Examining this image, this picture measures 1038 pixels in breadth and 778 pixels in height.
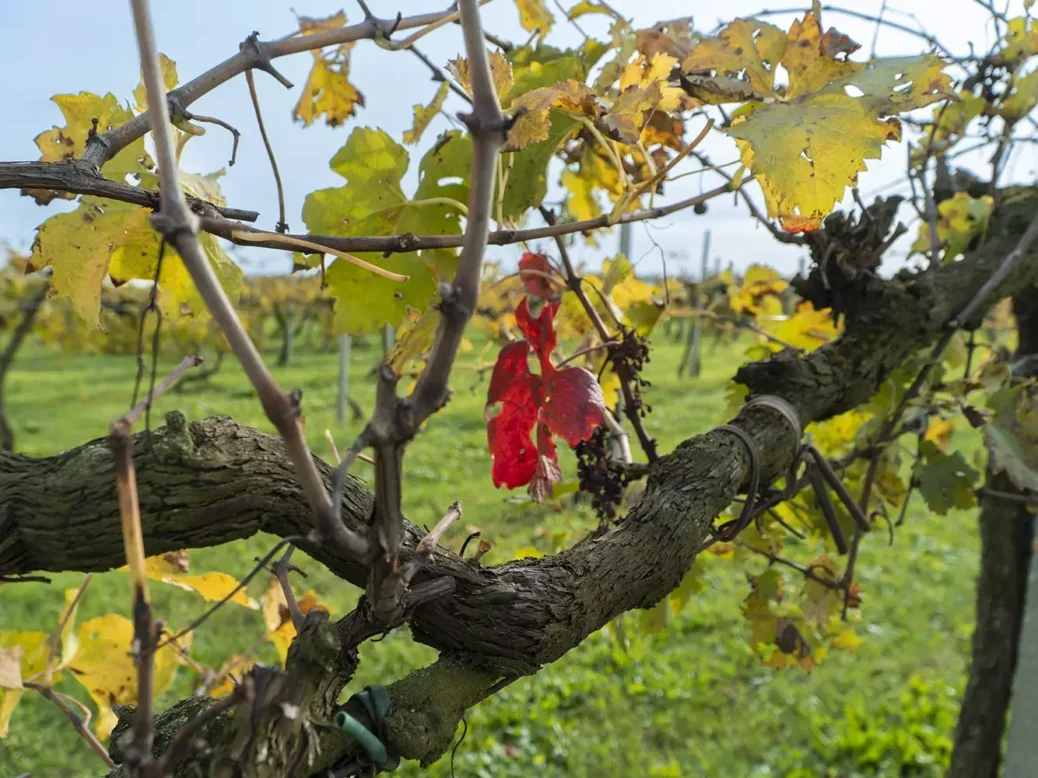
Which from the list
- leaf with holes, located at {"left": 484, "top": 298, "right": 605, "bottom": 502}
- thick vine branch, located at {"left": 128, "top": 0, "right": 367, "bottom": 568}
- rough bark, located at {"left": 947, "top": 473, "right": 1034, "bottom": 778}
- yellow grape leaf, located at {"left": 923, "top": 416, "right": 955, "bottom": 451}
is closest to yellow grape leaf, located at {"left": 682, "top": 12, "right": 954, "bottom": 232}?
leaf with holes, located at {"left": 484, "top": 298, "right": 605, "bottom": 502}

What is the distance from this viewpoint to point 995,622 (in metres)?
1.95

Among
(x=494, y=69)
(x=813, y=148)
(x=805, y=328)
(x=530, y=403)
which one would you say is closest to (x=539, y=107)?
(x=494, y=69)

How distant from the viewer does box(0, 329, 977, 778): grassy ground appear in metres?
3.16

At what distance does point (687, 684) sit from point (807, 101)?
351 centimetres

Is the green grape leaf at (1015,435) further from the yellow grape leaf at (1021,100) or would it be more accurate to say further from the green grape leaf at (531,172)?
the green grape leaf at (531,172)

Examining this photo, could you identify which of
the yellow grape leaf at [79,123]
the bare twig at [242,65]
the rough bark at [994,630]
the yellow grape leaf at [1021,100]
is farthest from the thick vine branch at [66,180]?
the rough bark at [994,630]

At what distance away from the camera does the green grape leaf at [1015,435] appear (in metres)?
1.25

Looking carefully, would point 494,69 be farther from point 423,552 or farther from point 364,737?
point 364,737

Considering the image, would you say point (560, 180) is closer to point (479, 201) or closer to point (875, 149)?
point (875, 149)

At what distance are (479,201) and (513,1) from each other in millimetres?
1095

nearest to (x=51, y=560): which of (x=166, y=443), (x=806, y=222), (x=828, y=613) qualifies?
(x=166, y=443)

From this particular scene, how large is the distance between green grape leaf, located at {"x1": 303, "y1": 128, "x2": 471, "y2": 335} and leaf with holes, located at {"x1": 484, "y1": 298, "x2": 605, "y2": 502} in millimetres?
140

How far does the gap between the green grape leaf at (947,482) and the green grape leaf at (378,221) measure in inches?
46.9

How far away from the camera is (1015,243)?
5.10ft
